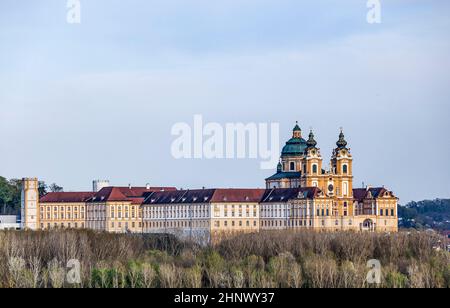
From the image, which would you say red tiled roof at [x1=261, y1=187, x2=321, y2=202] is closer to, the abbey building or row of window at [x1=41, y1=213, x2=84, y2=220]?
the abbey building

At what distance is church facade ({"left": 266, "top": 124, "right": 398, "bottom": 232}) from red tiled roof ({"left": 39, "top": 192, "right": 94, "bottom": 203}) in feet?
64.5

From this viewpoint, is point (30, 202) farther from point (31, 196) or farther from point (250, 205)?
point (250, 205)

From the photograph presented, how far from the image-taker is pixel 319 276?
252 ft

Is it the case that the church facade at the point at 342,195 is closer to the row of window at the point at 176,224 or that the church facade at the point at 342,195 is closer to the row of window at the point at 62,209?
the row of window at the point at 176,224

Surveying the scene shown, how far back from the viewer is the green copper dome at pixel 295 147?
149 metres

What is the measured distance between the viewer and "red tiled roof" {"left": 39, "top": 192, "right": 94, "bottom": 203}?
155m

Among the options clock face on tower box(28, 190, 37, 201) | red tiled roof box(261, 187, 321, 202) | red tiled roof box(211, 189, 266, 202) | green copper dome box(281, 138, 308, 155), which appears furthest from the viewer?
clock face on tower box(28, 190, 37, 201)

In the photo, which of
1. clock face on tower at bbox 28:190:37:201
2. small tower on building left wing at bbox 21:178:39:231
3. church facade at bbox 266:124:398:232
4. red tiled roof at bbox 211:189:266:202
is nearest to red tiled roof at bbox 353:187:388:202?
church facade at bbox 266:124:398:232

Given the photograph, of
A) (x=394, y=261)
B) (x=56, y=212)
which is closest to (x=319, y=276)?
(x=394, y=261)

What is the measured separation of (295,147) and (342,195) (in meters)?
9.61

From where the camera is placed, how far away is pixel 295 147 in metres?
150

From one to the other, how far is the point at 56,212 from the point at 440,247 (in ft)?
189

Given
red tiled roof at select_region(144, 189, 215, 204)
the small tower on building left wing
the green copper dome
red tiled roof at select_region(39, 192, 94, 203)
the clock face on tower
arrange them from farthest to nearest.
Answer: red tiled roof at select_region(39, 192, 94, 203)
the clock face on tower
the small tower on building left wing
the green copper dome
red tiled roof at select_region(144, 189, 215, 204)
